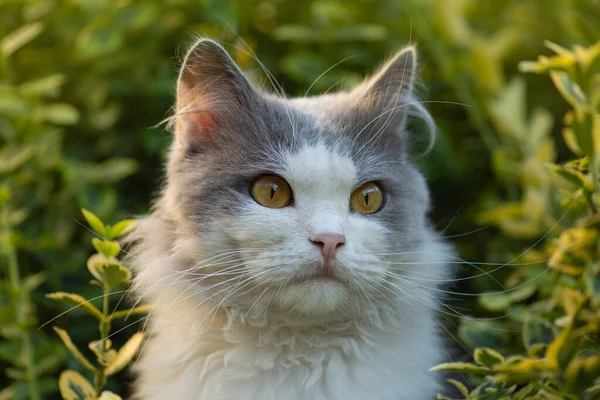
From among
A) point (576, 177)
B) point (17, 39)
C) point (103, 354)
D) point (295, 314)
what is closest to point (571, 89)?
point (576, 177)

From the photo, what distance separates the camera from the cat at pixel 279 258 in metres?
1.63

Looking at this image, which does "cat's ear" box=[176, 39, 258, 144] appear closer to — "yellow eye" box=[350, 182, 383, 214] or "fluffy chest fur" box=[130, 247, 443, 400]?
"yellow eye" box=[350, 182, 383, 214]

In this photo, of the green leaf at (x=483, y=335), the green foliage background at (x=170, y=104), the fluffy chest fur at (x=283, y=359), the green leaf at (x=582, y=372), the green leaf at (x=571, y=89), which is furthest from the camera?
the green foliage background at (x=170, y=104)

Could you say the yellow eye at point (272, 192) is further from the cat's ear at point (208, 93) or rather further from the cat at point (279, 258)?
the cat's ear at point (208, 93)

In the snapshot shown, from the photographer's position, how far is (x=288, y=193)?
172 cm

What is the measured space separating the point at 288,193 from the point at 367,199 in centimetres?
26

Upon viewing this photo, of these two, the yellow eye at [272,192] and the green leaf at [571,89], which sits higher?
the green leaf at [571,89]

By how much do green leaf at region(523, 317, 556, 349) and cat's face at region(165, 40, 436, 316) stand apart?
40 centimetres

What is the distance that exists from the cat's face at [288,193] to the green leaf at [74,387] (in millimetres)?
403

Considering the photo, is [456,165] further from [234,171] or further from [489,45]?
[234,171]

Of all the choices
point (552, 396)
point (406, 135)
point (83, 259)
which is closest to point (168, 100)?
point (83, 259)

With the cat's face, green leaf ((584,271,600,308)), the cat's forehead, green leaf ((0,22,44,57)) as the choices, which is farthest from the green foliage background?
green leaf ((584,271,600,308))

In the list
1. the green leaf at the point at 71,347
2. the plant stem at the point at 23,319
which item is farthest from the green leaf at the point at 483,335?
the plant stem at the point at 23,319

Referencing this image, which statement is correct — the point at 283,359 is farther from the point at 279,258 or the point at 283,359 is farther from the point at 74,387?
the point at 74,387
